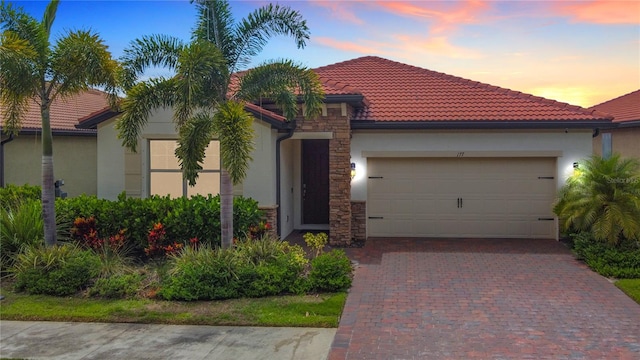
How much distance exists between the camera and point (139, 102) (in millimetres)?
8844

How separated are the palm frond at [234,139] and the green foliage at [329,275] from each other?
1903 millimetres

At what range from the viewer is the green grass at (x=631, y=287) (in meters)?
8.05

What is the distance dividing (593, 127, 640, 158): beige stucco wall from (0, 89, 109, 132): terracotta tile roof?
14.7m

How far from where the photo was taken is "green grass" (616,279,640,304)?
8055mm

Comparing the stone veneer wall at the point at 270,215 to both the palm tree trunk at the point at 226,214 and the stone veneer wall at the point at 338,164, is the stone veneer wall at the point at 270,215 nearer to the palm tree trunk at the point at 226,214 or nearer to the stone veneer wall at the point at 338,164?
the stone veneer wall at the point at 338,164

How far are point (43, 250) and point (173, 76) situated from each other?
3758 mm

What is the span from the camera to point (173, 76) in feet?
30.0

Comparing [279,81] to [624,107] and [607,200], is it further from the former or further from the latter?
[624,107]

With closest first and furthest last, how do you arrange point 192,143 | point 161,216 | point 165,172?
point 192,143 < point 161,216 < point 165,172

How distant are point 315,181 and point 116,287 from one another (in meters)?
7.36

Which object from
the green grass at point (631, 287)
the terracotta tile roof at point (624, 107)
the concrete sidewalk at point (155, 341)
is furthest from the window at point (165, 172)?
the terracotta tile roof at point (624, 107)

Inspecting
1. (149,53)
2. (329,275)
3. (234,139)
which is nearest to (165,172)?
(149,53)

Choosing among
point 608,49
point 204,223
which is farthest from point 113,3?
point 608,49

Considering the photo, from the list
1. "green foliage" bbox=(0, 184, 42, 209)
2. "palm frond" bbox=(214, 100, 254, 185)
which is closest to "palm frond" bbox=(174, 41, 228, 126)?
"palm frond" bbox=(214, 100, 254, 185)
